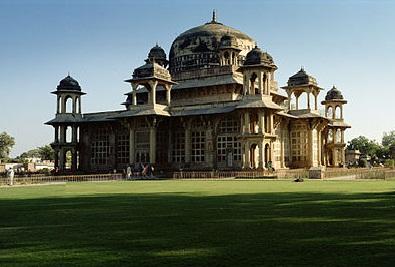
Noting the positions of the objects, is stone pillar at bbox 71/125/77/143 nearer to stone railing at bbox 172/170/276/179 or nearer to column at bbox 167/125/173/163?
column at bbox 167/125/173/163

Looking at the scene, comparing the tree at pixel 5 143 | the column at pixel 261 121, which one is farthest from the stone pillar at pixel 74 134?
the tree at pixel 5 143

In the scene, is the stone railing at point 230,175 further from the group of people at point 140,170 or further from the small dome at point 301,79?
the small dome at point 301,79

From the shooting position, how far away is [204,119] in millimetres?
42562

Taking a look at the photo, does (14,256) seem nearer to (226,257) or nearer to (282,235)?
(226,257)

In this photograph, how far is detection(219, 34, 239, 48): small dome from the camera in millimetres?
47916

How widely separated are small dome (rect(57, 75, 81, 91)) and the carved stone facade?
0.10 meters

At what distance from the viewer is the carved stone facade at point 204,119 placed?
4059 cm

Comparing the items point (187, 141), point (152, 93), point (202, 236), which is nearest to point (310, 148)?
point (187, 141)

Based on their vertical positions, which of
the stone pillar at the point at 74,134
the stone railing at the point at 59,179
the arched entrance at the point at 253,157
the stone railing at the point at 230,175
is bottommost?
the stone railing at the point at 59,179

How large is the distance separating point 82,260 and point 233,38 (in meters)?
43.9

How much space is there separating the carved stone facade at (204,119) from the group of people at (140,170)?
1.71 ft

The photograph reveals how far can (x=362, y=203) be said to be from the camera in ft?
44.0

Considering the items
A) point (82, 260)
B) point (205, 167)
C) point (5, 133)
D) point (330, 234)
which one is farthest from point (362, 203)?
point (5, 133)

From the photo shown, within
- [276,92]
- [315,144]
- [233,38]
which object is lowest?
[315,144]
